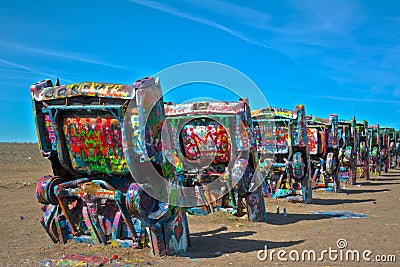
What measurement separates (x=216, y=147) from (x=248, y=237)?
227 cm

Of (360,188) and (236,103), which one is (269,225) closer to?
(236,103)

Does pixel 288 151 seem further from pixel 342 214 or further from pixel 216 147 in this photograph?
pixel 216 147

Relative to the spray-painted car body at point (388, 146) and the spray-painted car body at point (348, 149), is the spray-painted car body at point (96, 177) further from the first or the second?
the spray-painted car body at point (388, 146)

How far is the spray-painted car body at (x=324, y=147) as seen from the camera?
549 inches

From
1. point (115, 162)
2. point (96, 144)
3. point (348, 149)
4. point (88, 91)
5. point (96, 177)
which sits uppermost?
point (88, 91)

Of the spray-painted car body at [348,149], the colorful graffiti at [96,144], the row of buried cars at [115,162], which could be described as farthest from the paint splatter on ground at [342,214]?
the spray-painted car body at [348,149]

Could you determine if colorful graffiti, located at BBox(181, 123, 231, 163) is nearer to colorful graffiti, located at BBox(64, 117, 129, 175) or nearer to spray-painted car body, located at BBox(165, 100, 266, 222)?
spray-painted car body, located at BBox(165, 100, 266, 222)

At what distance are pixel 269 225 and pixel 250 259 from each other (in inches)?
115

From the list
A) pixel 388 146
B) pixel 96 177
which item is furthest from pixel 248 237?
pixel 388 146

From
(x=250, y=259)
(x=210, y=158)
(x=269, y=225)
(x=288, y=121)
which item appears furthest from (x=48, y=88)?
(x=288, y=121)

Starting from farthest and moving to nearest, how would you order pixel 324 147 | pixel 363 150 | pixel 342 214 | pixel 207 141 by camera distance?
pixel 363 150 < pixel 324 147 < pixel 342 214 < pixel 207 141

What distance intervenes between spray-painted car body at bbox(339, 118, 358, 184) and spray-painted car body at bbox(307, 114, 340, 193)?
6.12ft

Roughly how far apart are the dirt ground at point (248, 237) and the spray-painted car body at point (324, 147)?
2311 millimetres

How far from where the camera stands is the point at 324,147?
1420 cm
